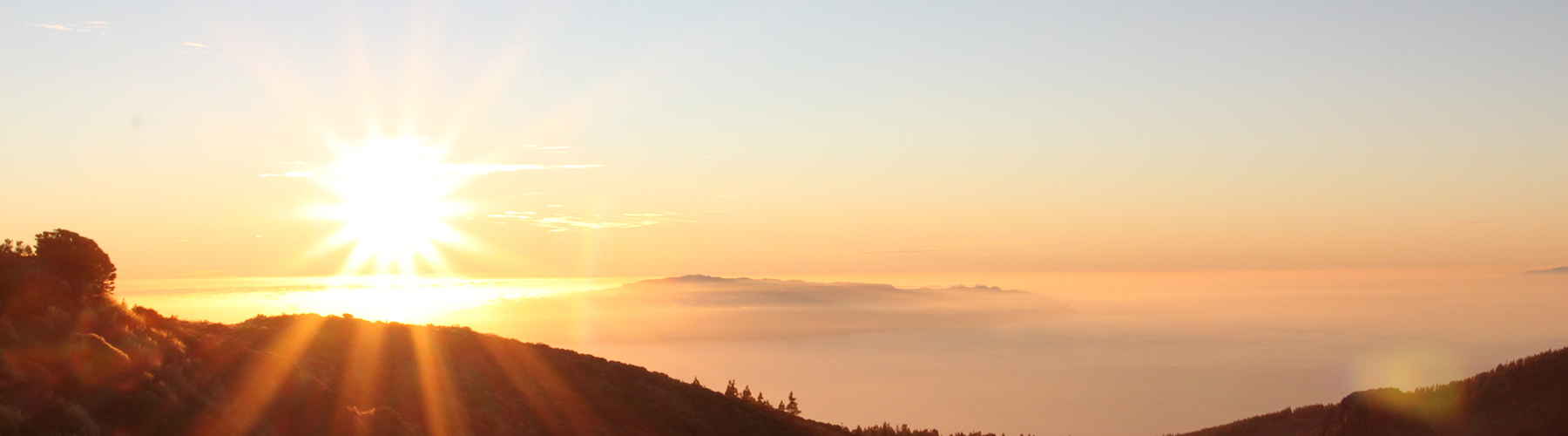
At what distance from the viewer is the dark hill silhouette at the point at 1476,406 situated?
2280 cm

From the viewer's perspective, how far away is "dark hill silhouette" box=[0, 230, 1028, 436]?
1295 centimetres

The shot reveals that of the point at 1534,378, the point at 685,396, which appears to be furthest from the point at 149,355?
the point at 1534,378

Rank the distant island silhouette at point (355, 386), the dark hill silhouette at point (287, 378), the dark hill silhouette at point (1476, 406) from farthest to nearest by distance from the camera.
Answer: the dark hill silhouette at point (1476, 406) < the distant island silhouette at point (355, 386) < the dark hill silhouette at point (287, 378)

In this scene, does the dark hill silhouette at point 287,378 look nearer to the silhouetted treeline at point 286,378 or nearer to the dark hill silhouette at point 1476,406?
the silhouetted treeline at point 286,378

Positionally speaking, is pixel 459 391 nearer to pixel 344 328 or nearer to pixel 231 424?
pixel 344 328

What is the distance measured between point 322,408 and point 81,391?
15.6ft

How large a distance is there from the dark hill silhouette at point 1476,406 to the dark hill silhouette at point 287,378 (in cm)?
1584

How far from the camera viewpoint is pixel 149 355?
14.7 metres

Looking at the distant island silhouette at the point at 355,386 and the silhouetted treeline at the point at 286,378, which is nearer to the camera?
the silhouetted treeline at the point at 286,378

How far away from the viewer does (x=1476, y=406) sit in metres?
24.3

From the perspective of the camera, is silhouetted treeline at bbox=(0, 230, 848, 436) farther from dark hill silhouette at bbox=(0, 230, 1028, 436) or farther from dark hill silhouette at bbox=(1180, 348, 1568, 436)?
dark hill silhouette at bbox=(1180, 348, 1568, 436)

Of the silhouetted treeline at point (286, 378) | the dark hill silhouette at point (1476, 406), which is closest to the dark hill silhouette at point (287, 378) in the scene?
the silhouetted treeline at point (286, 378)

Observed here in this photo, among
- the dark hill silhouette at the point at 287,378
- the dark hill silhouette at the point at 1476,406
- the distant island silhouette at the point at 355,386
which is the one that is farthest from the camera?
the dark hill silhouette at the point at 1476,406

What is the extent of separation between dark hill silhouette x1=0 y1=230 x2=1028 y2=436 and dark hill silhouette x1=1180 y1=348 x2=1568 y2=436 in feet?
52.0
